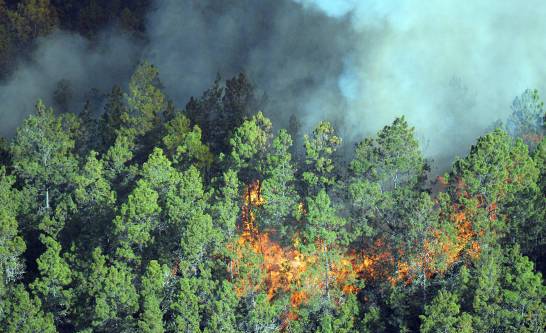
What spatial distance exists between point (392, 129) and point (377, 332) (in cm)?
1250

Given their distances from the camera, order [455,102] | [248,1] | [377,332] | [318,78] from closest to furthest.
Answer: [377,332]
[455,102]
[318,78]
[248,1]

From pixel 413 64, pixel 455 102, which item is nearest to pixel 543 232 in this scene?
pixel 455 102

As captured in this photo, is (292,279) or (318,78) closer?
(292,279)

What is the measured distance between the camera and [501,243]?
74125 millimetres

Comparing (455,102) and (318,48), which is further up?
(318,48)

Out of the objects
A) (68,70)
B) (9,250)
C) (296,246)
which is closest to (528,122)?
(296,246)

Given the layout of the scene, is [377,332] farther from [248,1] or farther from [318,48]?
[248,1]

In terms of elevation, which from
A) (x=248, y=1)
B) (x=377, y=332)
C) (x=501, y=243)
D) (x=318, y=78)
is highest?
(x=248, y=1)

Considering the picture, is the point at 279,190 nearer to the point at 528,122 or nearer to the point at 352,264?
the point at 352,264

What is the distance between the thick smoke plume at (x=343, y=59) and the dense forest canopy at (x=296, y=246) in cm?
2529

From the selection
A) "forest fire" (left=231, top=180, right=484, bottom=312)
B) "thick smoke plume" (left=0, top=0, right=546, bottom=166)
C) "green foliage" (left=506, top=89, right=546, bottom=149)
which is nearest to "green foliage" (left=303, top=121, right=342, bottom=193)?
"forest fire" (left=231, top=180, right=484, bottom=312)

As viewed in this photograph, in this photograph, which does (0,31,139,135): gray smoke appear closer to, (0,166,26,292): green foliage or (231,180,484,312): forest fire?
(0,166,26,292): green foliage

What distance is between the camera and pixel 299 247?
72562mm

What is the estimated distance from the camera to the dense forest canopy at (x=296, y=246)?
7150 cm
